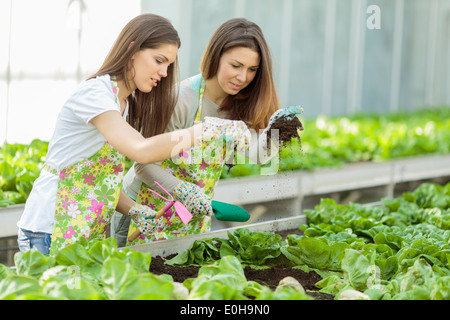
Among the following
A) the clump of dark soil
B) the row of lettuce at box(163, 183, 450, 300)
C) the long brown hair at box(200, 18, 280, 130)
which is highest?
the long brown hair at box(200, 18, 280, 130)

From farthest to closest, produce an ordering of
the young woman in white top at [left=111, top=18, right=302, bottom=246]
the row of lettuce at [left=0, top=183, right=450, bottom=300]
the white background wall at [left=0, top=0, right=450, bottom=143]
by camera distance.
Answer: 1. the white background wall at [left=0, top=0, right=450, bottom=143]
2. the young woman in white top at [left=111, top=18, right=302, bottom=246]
3. the row of lettuce at [left=0, top=183, right=450, bottom=300]

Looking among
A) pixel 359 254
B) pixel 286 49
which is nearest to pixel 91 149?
pixel 359 254

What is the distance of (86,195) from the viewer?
2.24m

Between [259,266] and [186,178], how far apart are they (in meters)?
0.59

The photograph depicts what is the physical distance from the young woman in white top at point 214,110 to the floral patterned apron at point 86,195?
0.96 feet

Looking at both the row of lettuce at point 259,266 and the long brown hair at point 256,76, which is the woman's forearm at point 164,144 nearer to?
the row of lettuce at point 259,266

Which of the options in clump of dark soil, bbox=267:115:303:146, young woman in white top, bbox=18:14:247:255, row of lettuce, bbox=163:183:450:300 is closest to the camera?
row of lettuce, bbox=163:183:450:300

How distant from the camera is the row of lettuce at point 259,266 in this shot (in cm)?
160

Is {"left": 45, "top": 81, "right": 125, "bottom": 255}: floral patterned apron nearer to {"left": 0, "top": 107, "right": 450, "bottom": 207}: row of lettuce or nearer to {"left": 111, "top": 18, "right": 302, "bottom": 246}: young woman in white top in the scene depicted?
{"left": 111, "top": 18, "right": 302, "bottom": 246}: young woman in white top

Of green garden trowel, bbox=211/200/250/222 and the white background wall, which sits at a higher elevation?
the white background wall

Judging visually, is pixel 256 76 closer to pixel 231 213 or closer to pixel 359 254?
pixel 231 213

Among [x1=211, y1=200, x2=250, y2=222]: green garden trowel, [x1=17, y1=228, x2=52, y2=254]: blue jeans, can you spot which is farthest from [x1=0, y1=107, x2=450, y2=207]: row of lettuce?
[x1=17, y1=228, x2=52, y2=254]: blue jeans

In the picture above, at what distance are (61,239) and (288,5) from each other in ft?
22.9

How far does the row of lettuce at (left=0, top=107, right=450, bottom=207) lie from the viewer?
11.5 feet
